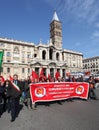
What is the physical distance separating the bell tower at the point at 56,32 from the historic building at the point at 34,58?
67cm

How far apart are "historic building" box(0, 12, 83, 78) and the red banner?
43.8 metres

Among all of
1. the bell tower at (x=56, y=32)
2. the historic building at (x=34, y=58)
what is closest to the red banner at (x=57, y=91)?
the historic building at (x=34, y=58)

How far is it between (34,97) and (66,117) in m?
2.91

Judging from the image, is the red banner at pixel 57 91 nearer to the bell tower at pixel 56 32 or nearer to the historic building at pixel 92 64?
the bell tower at pixel 56 32

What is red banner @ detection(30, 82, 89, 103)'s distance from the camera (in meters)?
9.27

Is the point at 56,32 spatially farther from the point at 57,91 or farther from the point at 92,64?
the point at 57,91

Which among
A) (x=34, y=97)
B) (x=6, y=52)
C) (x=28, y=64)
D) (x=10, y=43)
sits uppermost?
(x=10, y=43)

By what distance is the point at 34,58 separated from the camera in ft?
186

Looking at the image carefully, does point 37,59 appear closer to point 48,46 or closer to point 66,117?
point 48,46

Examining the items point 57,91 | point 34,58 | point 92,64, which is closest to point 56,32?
point 34,58

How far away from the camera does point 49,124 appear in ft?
19.5

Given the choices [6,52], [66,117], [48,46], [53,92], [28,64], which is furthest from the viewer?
[48,46]

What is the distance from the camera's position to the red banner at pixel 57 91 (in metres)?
9.27

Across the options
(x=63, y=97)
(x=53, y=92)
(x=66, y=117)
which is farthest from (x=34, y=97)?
(x=66, y=117)
